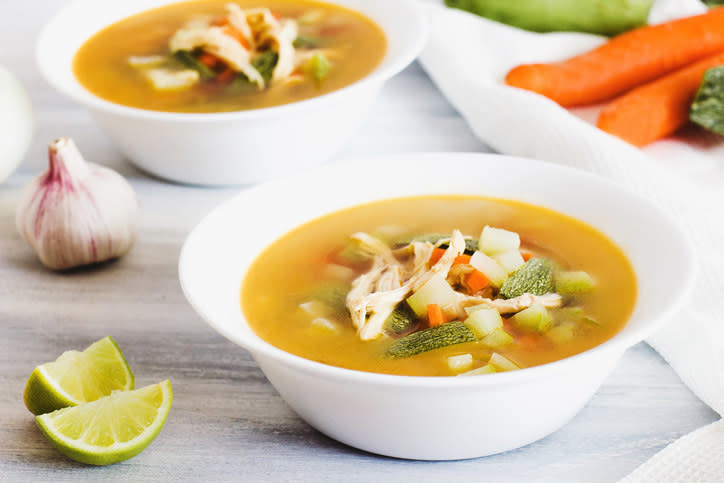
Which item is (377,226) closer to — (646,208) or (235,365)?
(235,365)

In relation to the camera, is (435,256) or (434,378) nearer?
(434,378)

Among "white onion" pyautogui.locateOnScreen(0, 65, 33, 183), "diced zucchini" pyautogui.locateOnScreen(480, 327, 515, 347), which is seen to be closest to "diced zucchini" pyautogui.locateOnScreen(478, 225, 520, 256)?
"diced zucchini" pyautogui.locateOnScreen(480, 327, 515, 347)

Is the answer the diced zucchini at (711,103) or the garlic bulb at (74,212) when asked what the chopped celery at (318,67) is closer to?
the garlic bulb at (74,212)

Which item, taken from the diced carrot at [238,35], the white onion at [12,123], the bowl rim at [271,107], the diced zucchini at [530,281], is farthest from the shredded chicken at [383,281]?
the white onion at [12,123]

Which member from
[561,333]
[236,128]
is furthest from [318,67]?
[561,333]

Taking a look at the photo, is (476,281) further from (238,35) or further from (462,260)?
(238,35)

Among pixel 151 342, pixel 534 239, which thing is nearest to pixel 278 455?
pixel 151 342
